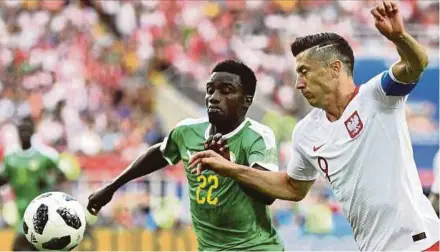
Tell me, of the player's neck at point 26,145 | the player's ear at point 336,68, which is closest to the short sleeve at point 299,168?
the player's ear at point 336,68

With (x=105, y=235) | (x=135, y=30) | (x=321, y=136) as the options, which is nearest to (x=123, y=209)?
(x=105, y=235)

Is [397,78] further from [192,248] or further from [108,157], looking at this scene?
[108,157]

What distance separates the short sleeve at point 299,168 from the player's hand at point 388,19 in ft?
3.72

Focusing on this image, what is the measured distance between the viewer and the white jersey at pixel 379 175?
Result: 468 centimetres

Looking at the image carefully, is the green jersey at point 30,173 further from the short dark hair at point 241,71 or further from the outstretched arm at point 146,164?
the short dark hair at point 241,71

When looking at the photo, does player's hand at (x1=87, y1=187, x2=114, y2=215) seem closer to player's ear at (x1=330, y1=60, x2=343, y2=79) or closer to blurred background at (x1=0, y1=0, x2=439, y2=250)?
player's ear at (x1=330, y1=60, x2=343, y2=79)

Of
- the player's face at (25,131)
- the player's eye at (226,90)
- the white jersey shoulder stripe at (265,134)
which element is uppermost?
the player's face at (25,131)

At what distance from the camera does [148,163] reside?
677 centimetres

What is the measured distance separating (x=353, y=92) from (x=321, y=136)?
1.01 feet

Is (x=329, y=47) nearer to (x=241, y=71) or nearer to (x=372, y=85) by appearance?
(x=372, y=85)

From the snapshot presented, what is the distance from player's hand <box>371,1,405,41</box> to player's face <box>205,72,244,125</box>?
6.49 ft

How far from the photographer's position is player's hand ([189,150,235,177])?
508 centimetres

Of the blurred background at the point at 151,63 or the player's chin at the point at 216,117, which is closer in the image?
the player's chin at the point at 216,117

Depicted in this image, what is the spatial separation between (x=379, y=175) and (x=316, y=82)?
565mm
